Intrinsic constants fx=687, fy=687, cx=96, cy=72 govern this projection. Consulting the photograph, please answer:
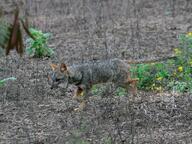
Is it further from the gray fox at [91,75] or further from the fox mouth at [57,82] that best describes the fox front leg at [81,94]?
the fox mouth at [57,82]

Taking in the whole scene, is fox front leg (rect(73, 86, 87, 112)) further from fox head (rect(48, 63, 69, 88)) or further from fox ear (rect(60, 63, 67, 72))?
fox ear (rect(60, 63, 67, 72))

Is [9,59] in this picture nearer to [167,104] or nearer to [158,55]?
[158,55]

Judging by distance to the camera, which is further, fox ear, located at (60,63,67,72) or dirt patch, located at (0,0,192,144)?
fox ear, located at (60,63,67,72)

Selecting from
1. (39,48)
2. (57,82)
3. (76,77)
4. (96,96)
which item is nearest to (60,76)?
(57,82)

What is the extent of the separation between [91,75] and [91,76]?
0.06 feet

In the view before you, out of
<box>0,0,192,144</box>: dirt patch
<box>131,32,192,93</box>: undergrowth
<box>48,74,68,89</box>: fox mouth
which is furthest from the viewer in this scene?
<box>131,32,192,93</box>: undergrowth

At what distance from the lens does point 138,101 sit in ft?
33.3

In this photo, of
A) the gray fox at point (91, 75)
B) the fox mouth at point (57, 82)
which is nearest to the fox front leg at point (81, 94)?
the gray fox at point (91, 75)

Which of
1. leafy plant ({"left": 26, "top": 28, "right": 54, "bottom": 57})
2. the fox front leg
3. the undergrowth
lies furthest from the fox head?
leafy plant ({"left": 26, "top": 28, "right": 54, "bottom": 57})

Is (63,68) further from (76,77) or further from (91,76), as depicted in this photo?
(91,76)

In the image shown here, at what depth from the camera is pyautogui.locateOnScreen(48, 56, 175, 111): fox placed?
10516 mm

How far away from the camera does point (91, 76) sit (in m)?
10.6

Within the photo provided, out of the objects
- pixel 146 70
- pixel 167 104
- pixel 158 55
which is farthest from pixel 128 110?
pixel 158 55

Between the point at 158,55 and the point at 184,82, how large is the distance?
2.97 m
